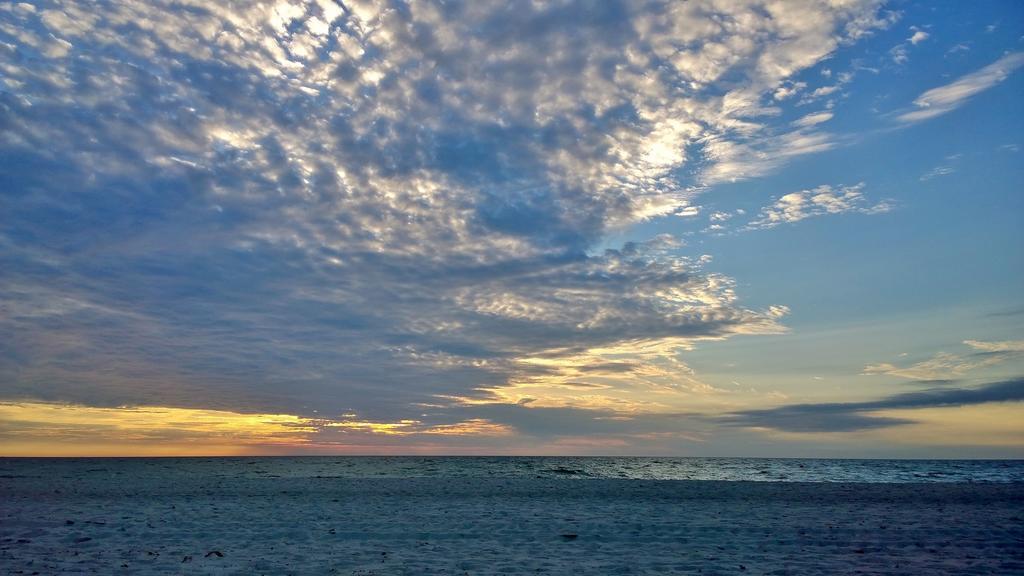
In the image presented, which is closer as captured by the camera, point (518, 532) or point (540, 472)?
point (518, 532)

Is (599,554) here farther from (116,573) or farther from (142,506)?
(142,506)

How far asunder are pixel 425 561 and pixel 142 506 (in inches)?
756

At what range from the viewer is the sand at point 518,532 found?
15.1 meters

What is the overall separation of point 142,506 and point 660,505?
935 inches

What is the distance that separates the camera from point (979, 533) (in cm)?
1916

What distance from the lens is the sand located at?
1512cm

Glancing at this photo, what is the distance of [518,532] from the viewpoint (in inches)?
788

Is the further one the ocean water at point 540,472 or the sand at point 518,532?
the ocean water at point 540,472

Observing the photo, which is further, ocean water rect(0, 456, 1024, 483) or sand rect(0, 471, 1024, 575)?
ocean water rect(0, 456, 1024, 483)

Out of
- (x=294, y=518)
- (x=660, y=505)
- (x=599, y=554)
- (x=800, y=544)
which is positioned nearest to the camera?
(x=599, y=554)

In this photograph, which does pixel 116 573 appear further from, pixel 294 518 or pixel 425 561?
pixel 294 518

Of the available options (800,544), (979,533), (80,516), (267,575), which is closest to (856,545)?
(800,544)

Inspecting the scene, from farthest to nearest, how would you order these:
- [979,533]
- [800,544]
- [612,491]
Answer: [612,491]
[979,533]
[800,544]

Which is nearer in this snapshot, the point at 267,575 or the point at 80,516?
the point at 267,575
